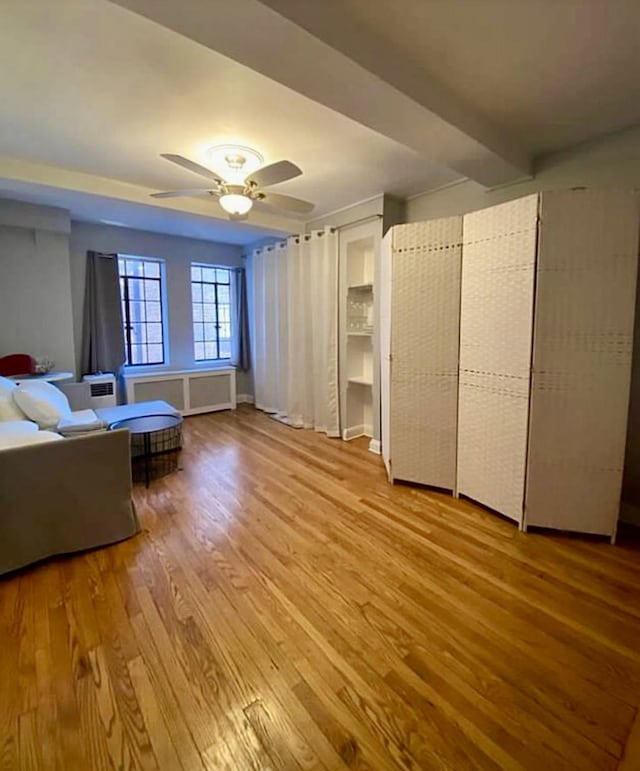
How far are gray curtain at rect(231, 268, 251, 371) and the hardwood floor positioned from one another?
384cm

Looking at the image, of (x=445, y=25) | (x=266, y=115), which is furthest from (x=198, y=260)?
(x=445, y=25)

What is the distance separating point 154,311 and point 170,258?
0.80 m

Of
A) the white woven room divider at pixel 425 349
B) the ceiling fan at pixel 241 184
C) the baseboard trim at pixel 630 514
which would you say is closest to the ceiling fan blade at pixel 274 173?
the ceiling fan at pixel 241 184

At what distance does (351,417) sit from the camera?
4633 mm

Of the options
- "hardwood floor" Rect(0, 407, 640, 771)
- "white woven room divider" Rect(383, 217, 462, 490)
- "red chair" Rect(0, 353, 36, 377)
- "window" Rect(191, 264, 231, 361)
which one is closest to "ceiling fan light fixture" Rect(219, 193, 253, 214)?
"white woven room divider" Rect(383, 217, 462, 490)

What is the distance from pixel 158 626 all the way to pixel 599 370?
9.12 ft

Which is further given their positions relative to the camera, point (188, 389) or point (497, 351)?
point (188, 389)

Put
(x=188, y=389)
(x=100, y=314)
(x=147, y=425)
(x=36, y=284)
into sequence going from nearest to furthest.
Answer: (x=147, y=425)
(x=36, y=284)
(x=100, y=314)
(x=188, y=389)

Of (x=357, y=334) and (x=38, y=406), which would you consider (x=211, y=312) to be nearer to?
(x=357, y=334)

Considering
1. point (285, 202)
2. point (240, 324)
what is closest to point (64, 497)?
point (285, 202)

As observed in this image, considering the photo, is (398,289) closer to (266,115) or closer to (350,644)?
(266,115)

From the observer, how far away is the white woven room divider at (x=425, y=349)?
289cm

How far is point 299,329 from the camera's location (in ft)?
16.2

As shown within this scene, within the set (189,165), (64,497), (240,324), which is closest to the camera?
(64,497)
